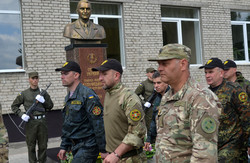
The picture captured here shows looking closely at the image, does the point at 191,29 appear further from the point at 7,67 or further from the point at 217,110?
the point at 217,110

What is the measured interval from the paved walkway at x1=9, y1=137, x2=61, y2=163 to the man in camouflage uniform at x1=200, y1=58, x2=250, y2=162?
4397 mm

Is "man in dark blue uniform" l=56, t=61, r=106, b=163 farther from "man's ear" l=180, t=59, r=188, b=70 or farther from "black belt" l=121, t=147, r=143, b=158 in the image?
"man's ear" l=180, t=59, r=188, b=70

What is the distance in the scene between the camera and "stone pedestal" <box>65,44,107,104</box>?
256 inches

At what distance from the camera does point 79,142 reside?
354cm

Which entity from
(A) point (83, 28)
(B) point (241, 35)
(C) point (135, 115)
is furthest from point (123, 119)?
(B) point (241, 35)

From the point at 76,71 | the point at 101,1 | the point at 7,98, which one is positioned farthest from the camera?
the point at 101,1

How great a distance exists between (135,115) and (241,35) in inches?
461

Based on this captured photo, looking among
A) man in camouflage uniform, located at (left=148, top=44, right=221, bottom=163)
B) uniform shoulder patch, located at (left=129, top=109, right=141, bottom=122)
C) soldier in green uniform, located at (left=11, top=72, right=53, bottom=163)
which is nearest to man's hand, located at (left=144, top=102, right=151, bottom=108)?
soldier in green uniform, located at (left=11, top=72, right=53, bottom=163)

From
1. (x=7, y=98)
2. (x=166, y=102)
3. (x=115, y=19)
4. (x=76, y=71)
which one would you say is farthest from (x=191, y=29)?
(x=166, y=102)

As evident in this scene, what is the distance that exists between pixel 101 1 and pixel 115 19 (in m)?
0.77

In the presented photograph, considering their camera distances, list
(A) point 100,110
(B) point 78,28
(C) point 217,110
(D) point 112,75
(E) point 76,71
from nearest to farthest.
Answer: (C) point 217,110, (D) point 112,75, (A) point 100,110, (E) point 76,71, (B) point 78,28

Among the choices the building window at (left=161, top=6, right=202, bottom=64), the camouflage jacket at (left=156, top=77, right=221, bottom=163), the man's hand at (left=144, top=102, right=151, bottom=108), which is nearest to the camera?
the camouflage jacket at (left=156, top=77, right=221, bottom=163)

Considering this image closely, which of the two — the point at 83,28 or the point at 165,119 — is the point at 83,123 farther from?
the point at 83,28

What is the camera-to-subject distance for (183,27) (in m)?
12.0
